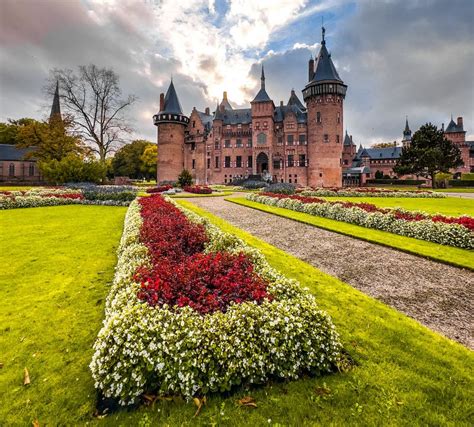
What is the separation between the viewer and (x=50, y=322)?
384 centimetres

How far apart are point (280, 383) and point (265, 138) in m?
51.9

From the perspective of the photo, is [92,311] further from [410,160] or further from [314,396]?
[410,160]

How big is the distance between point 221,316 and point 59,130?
44.3m

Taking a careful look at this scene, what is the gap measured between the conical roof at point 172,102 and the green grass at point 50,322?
51640 millimetres

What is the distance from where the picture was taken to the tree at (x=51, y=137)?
3781 cm

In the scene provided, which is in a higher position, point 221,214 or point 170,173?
point 170,173

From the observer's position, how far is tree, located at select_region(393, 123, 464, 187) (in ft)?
137

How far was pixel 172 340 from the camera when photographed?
259 centimetres

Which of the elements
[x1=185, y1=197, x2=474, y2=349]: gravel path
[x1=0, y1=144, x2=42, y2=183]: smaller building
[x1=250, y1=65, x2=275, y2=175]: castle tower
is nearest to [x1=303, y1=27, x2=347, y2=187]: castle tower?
[x1=250, y1=65, x2=275, y2=175]: castle tower

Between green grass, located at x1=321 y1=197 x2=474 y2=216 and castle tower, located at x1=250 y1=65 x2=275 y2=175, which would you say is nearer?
green grass, located at x1=321 y1=197 x2=474 y2=216

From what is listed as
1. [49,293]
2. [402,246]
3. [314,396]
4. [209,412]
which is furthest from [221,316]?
[402,246]

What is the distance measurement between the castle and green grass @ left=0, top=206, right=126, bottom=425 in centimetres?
4553

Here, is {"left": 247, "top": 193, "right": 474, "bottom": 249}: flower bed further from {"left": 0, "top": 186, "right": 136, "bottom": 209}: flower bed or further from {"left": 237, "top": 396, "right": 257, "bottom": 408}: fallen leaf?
{"left": 0, "top": 186, "right": 136, "bottom": 209}: flower bed

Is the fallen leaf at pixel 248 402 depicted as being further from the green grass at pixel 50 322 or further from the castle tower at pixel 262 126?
the castle tower at pixel 262 126
